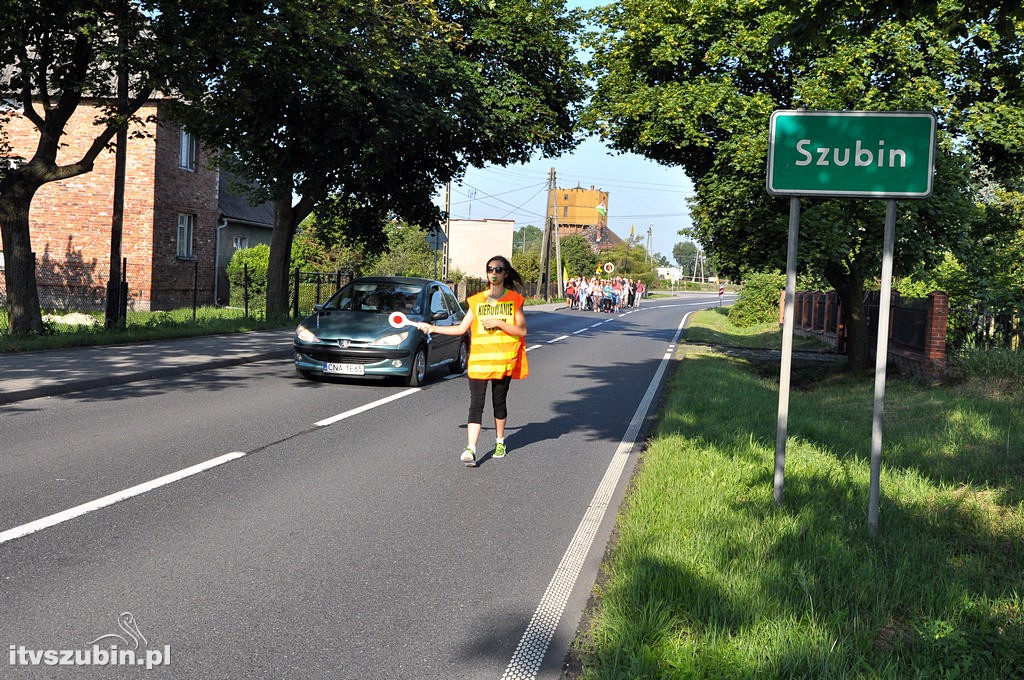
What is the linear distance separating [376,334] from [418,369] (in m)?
0.84

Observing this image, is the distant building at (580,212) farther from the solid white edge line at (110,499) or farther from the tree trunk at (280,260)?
the solid white edge line at (110,499)

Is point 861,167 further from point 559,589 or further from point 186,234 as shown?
point 186,234

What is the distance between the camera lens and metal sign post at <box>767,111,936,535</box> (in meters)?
5.52

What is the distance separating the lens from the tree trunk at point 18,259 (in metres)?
17.1

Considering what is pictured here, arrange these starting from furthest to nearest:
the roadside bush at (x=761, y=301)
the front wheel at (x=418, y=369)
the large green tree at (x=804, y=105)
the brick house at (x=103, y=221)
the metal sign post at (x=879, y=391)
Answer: the roadside bush at (x=761, y=301), the brick house at (x=103, y=221), the large green tree at (x=804, y=105), the front wheel at (x=418, y=369), the metal sign post at (x=879, y=391)

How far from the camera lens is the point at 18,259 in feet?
57.1

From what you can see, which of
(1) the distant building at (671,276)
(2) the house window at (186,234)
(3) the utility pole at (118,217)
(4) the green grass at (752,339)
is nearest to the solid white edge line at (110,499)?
(3) the utility pole at (118,217)

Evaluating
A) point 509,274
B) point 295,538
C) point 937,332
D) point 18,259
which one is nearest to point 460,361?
point 937,332

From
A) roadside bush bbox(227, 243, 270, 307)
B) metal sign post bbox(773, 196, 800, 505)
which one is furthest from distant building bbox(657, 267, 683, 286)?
metal sign post bbox(773, 196, 800, 505)

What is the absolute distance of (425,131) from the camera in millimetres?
23469

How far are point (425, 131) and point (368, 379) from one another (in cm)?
1092

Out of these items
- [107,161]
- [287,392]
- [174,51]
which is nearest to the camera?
[287,392]

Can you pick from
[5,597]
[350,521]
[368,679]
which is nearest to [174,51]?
[350,521]

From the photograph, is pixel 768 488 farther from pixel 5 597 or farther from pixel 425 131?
pixel 425 131
